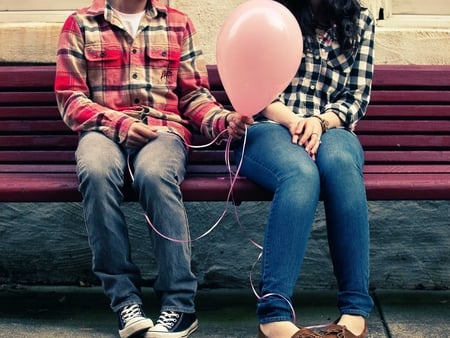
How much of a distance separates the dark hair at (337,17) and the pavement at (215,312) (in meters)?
1.08

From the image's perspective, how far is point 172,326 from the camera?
352 cm

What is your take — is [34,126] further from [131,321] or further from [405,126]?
[405,126]

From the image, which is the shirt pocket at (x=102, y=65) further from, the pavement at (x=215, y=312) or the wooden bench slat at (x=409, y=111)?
the wooden bench slat at (x=409, y=111)

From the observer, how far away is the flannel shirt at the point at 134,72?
374cm

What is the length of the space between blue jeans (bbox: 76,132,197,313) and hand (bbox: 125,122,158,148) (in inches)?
2.2

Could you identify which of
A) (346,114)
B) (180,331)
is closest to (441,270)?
(346,114)

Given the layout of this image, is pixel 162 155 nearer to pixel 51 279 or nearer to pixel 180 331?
pixel 180 331

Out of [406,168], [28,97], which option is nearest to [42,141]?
[28,97]

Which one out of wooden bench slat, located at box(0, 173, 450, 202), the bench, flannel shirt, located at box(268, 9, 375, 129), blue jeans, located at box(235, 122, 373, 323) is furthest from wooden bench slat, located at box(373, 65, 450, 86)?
blue jeans, located at box(235, 122, 373, 323)

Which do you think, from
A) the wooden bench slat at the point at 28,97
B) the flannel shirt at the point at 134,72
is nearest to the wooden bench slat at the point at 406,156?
the flannel shirt at the point at 134,72

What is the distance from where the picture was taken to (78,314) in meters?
4.04

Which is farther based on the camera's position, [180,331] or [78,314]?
[78,314]

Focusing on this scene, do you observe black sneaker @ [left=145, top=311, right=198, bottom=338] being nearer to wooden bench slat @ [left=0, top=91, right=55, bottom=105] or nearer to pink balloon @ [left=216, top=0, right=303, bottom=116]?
pink balloon @ [left=216, top=0, right=303, bottom=116]

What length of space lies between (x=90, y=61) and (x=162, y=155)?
0.50 metres
